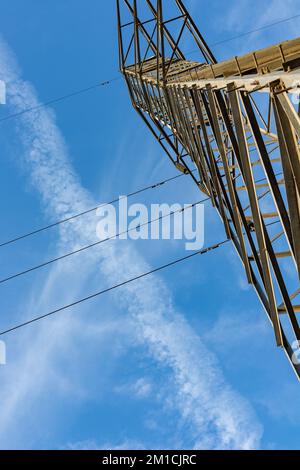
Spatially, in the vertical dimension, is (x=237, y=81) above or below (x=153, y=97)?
below

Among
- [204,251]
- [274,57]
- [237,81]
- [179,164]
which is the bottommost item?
[237,81]

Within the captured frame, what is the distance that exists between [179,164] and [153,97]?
3.20m
